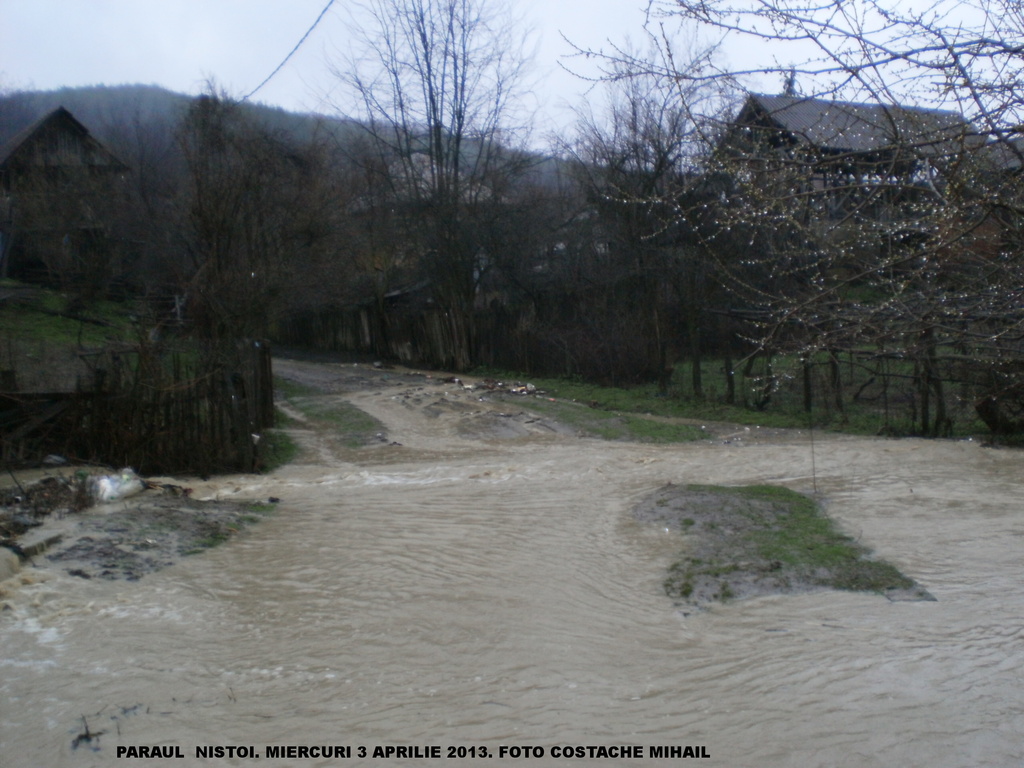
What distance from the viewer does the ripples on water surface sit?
15.2 ft

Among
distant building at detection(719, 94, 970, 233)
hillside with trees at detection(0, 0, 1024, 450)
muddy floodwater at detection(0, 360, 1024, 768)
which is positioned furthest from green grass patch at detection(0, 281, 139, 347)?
distant building at detection(719, 94, 970, 233)

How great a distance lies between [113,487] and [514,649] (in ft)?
17.9

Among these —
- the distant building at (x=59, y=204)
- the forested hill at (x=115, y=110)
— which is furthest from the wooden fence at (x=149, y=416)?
the forested hill at (x=115, y=110)

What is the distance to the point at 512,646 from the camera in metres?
5.87

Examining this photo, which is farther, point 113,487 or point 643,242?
point 643,242

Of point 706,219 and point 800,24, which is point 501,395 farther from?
point 800,24

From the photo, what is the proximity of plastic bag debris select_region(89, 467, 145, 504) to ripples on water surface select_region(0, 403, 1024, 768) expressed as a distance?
1598mm

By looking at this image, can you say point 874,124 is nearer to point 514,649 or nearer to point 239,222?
point 514,649

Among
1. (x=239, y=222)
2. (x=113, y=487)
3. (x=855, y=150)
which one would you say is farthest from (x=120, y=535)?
(x=239, y=222)

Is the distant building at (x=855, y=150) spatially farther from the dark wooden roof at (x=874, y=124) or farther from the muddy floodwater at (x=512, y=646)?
the muddy floodwater at (x=512, y=646)

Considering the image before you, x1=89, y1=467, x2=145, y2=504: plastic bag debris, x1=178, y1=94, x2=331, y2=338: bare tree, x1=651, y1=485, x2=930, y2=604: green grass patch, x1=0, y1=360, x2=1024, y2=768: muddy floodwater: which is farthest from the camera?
x1=178, y1=94, x2=331, y2=338: bare tree

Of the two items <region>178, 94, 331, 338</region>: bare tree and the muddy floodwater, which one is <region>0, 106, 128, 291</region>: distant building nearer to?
<region>178, 94, 331, 338</region>: bare tree

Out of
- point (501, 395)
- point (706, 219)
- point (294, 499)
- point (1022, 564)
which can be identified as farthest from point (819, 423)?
point (294, 499)

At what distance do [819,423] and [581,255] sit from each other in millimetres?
10406
